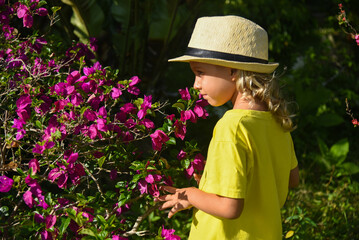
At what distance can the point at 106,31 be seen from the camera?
504 centimetres

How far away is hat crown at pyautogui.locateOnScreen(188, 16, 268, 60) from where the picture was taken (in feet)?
7.10

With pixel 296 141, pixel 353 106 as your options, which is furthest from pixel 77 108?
pixel 353 106

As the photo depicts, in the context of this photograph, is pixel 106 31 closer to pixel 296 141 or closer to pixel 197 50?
pixel 296 141

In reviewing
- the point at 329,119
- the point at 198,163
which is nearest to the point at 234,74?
the point at 198,163

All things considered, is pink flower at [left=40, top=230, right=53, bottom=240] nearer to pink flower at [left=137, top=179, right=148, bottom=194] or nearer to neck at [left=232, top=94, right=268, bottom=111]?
pink flower at [left=137, top=179, right=148, bottom=194]

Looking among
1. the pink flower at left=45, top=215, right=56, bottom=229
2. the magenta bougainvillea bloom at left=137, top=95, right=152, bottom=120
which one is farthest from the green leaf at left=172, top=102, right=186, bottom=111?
the pink flower at left=45, top=215, right=56, bottom=229

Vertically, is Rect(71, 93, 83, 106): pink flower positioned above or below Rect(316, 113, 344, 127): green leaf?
above

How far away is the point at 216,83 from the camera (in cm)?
221

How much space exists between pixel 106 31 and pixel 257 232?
329cm

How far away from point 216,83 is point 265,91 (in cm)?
21

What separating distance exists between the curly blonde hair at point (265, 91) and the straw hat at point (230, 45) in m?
0.04

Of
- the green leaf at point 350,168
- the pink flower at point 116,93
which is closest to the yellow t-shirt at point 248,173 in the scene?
the pink flower at point 116,93

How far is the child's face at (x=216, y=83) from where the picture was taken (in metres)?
2.20

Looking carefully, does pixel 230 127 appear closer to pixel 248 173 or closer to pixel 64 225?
pixel 248 173
